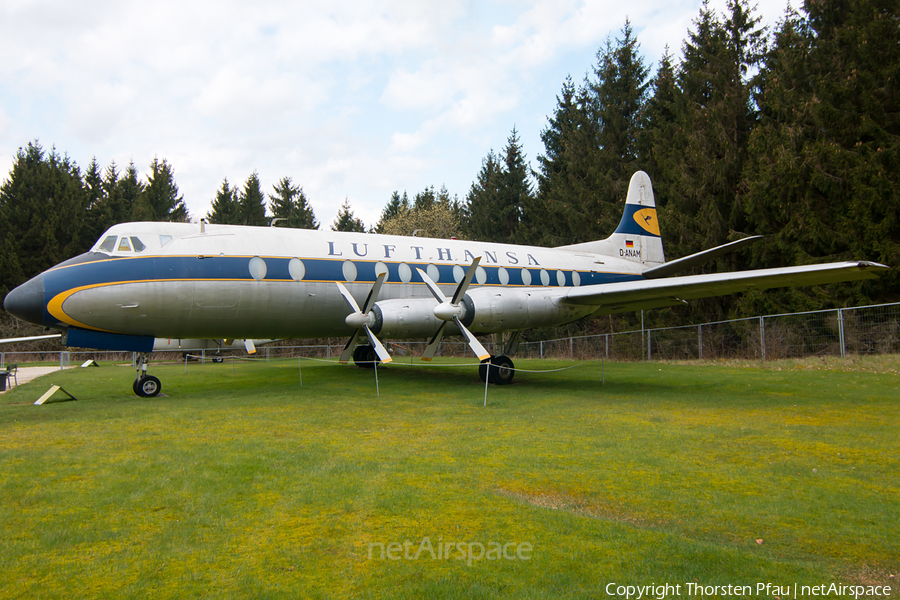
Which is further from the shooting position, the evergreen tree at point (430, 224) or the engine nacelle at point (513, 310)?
the evergreen tree at point (430, 224)

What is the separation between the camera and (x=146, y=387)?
1170cm

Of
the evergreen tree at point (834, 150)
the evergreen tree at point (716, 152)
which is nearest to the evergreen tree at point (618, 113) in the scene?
the evergreen tree at point (716, 152)

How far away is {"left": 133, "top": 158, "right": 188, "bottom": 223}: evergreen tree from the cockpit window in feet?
134

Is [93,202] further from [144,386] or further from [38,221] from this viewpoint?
[144,386]

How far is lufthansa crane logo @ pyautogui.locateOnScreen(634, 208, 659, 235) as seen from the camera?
1927 cm

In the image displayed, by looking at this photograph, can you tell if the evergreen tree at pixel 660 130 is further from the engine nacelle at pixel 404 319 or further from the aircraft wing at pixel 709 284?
the engine nacelle at pixel 404 319

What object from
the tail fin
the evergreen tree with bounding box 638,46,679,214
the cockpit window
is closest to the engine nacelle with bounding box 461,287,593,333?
the tail fin

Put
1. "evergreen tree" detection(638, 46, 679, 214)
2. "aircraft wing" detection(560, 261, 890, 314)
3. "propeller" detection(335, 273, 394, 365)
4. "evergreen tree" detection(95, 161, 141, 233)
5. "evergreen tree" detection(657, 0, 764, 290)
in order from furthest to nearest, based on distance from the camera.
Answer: "evergreen tree" detection(95, 161, 141, 233)
"evergreen tree" detection(638, 46, 679, 214)
"evergreen tree" detection(657, 0, 764, 290)
"propeller" detection(335, 273, 394, 365)
"aircraft wing" detection(560, 261, 890, 314)

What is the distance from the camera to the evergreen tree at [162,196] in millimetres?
50062

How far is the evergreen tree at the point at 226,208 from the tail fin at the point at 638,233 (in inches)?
1799

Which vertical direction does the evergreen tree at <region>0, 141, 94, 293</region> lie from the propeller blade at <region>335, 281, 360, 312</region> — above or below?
above

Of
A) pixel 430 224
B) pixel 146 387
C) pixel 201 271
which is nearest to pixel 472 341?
pixel 201 271

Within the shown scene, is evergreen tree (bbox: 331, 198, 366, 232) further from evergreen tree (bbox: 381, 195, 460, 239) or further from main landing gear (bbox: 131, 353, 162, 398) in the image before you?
main landing gear (bbox: 131, 353, 162, 398)

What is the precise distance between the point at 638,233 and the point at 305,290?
12228 millimetres
